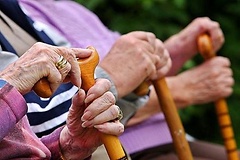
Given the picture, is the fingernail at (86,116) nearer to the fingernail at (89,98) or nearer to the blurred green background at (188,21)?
the fingernail at (89,98)

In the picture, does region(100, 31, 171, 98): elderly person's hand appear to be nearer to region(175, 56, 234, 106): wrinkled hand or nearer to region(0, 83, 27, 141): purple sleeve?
region(175, 56, 234, 106): wrinkled hand

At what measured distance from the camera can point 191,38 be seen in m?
1.92

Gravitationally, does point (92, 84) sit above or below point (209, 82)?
above

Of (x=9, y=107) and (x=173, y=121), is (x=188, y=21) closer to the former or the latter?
(x=173, y=121)

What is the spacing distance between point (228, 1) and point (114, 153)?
1.65 metres

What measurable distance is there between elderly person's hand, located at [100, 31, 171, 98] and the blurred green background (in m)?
0.81

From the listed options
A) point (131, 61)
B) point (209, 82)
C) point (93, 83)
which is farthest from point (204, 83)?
point (93, 83)

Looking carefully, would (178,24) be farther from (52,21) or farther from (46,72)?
(46,72)

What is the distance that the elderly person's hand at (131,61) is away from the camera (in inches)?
61.4

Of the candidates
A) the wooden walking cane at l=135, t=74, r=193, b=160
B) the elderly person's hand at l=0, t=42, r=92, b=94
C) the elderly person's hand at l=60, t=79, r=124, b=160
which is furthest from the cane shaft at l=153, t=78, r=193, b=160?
the elderly person's hand at l=0, t=42, r=92, b=94

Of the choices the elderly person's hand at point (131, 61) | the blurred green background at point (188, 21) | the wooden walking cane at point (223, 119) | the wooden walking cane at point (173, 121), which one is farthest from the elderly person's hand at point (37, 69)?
the blurred green background at point (188, 21)

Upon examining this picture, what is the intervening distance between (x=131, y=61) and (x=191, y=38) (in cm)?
39

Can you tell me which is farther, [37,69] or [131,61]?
[131,61]

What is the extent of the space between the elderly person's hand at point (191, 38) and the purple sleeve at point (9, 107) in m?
0.91
